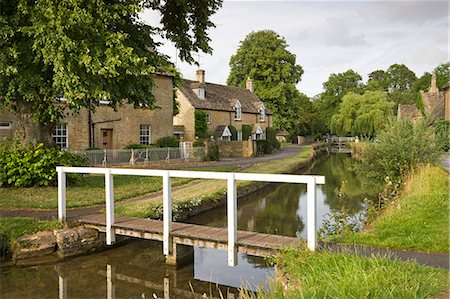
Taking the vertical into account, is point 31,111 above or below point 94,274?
above

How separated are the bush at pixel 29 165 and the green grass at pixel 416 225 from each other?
10182 millimetres

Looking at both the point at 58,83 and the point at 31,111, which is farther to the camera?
the point at 31,111

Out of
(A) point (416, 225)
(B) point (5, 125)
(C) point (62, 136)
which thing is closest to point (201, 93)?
(C) point (62, 136)

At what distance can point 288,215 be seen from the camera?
14.6m

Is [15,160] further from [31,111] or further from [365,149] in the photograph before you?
[365,149]

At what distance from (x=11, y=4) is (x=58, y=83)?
3.50 m

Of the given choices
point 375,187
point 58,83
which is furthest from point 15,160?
point 375,187

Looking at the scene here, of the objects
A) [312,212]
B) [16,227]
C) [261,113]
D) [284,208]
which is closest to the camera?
[312,212]

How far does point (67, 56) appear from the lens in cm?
1098

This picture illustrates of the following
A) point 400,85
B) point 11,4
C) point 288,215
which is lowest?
point 288,215

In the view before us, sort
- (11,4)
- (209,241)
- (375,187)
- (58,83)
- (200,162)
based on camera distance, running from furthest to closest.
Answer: (200,162) → (375,187) → (11,4) → (58,83) → (209,241)

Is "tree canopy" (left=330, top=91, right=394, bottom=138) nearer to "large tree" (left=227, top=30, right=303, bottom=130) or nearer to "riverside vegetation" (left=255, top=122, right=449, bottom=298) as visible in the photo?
"large tree" (left=227, top=30, right=303, bottom=130)

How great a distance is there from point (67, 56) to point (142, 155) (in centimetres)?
1517

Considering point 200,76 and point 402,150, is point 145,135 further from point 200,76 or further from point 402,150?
point 402,150
